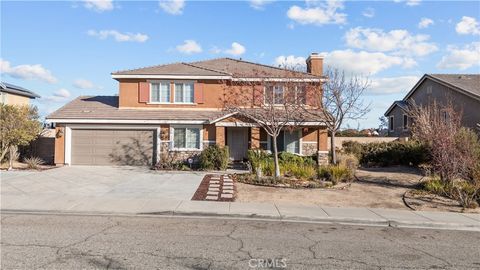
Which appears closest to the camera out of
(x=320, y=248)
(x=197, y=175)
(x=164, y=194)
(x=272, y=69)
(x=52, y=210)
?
(x=320, y=248)

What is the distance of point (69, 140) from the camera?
2205 cm

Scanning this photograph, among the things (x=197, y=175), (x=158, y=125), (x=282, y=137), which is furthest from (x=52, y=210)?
(x=282, y=137)

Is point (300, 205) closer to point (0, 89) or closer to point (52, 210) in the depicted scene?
point (52, 210)

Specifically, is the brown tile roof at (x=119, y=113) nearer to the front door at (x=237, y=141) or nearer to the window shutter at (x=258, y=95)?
the front door at (x=237, y=141)

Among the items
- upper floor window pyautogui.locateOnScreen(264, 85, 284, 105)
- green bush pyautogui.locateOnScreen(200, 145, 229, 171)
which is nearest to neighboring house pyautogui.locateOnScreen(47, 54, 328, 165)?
upper floor window pyautogui.locateOnScreen(264, 85, 284, 105)

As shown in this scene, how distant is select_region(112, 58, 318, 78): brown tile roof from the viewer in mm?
23281

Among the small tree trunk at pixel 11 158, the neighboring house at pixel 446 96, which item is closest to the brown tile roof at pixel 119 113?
the small tree trunk at pixel 11 158

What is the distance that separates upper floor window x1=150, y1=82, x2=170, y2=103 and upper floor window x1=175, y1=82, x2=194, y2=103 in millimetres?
→ 528

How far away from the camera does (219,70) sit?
82.7ft

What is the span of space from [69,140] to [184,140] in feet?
20.6

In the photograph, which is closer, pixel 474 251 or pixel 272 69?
pixel 474 251

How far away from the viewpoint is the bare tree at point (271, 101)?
18.5m

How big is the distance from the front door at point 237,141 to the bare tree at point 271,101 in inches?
67.9

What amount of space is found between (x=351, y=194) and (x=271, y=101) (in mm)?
5875
